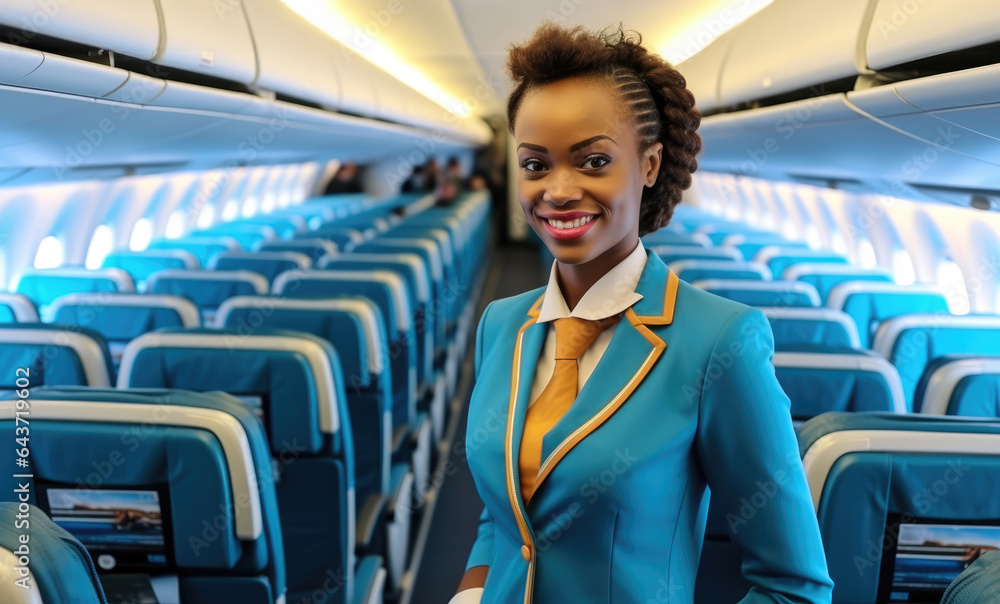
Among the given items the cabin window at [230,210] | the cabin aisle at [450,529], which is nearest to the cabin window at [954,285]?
the cabin aisle at [450,529]

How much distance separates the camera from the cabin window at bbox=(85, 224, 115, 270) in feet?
20.3

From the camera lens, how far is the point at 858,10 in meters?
2.10

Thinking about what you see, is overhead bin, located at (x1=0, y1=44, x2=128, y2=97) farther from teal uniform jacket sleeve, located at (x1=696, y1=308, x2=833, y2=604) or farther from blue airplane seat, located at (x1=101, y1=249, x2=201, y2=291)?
blue airplane seat, located at (x1=101, y1=249, x2=201, y2=291)

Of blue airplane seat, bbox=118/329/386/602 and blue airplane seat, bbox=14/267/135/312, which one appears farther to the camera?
blue airplane seat, bbox=14/267/135/312

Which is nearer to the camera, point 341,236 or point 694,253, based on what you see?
point 694,253

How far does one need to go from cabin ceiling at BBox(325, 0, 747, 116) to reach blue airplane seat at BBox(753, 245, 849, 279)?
1.63 metres

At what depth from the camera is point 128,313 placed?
313cm

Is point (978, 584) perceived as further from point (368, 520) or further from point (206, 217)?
point (206, 217)

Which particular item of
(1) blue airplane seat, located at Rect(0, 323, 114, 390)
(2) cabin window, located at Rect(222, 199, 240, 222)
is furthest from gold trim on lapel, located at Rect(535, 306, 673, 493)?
(2) cabin window, located at Rect(222, 199, 240, 222)

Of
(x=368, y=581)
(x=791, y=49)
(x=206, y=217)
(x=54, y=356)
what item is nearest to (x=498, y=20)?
(x=791, y=49)

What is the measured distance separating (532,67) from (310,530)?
197 cm

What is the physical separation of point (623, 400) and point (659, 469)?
114 mm

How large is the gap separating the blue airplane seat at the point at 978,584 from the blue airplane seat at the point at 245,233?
6.49 meters

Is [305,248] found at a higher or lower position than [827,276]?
lower
